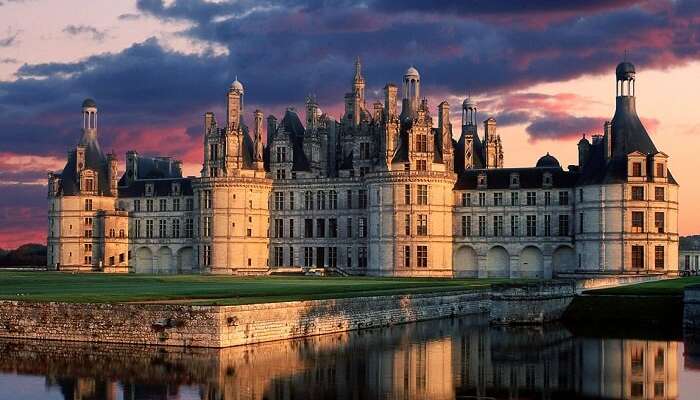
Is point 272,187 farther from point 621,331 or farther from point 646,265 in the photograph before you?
point 621,331

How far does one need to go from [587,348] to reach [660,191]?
4006 cm

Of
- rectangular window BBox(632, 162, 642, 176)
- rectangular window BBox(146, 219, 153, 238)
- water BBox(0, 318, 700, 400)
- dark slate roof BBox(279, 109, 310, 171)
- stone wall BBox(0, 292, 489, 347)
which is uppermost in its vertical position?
dark slate roof BBox(279, 109, 310, 171)

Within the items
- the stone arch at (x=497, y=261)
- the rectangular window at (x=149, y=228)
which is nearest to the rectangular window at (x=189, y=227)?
the rectangular window at (x=149, y=228)

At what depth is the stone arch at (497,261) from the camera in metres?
87.8

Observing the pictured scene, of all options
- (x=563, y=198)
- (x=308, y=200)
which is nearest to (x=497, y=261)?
(x=563, y=198)

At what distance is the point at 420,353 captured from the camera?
134 ft

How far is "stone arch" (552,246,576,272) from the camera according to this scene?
84812 millimetres

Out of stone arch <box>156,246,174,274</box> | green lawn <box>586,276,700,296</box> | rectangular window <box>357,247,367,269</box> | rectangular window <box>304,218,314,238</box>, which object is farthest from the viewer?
stone arch <box>156,246,174,274</box>

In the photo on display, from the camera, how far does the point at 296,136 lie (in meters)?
96.6

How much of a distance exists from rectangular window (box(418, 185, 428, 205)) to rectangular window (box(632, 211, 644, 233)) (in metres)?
16.3

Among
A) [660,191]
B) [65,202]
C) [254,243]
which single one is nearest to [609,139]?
[660,191]

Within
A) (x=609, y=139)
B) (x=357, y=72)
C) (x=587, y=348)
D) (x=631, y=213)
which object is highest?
(x=357, y=72)

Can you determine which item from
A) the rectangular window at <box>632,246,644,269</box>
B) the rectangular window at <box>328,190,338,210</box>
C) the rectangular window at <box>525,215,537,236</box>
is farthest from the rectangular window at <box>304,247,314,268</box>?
the rectangular window at <box>632,246,644,269</box>

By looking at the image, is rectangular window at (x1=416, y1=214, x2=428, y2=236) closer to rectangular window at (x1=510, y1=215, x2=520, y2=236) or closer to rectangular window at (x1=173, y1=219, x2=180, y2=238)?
rectangular window at (x1=510, y1=215, x2=520, y2=236)
